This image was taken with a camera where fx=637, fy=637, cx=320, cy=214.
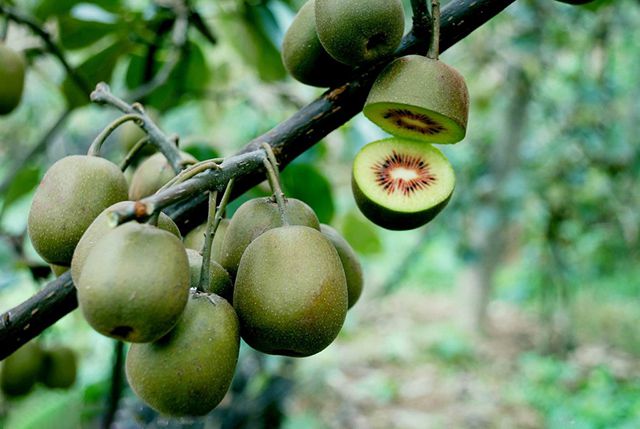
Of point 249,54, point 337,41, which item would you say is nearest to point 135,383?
point 337,41

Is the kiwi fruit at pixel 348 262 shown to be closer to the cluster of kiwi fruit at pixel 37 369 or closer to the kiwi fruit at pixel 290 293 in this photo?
the kiwi fruit at pixel 290 293

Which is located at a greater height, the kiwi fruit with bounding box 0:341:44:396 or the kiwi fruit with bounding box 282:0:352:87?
the kiwi fruit with bounding box 282:0:352:87

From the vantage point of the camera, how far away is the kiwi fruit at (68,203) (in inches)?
26.1

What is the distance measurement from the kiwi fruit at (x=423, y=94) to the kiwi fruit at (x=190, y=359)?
0.88 ft

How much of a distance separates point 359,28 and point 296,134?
0.49ft

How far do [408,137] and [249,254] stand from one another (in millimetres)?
251

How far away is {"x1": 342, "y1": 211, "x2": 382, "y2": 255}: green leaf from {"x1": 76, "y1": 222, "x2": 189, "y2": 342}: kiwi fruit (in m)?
1.29

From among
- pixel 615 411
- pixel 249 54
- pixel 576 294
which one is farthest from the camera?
pixel 576 294

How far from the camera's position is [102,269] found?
0.50 metres

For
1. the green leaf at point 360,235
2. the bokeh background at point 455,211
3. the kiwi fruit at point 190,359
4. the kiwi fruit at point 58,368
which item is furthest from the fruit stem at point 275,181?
the green leaf at point 360,235

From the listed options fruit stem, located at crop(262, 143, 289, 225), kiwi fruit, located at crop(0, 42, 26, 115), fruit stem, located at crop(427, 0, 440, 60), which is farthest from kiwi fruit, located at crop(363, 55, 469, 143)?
kiwi fruit, located at crop(0, 42, 26, 115)

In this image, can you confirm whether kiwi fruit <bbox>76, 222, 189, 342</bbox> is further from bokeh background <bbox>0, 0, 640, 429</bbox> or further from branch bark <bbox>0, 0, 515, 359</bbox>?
bokeh background <bbox>0, 0, 640, 429</bbox>

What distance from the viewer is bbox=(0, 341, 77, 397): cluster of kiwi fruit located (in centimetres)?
133

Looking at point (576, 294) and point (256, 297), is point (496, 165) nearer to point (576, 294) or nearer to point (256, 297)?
point (576, 294)
